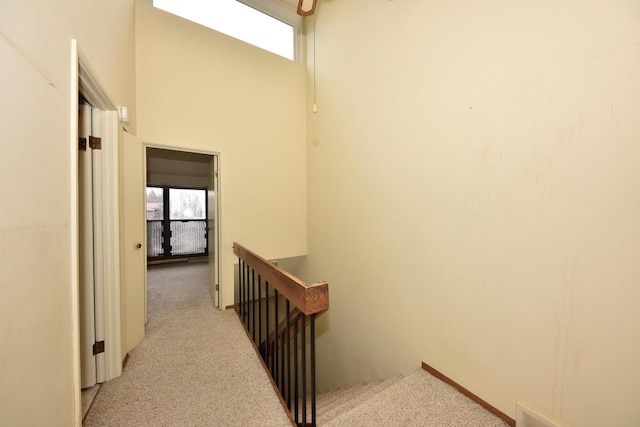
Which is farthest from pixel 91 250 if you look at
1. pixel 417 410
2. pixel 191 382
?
pixel 417 410

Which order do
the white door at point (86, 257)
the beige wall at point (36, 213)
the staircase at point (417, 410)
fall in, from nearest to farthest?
1. the beige wall at point (36, 213)
2. the staircase at point (417, 410)
3. the white door at point (86, 257)

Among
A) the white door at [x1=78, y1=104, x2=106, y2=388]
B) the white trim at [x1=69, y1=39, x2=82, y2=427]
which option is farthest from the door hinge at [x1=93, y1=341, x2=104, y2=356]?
the white trim at [x1=69, y1=39, x2=82, y2=427]

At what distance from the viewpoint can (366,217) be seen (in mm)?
2385

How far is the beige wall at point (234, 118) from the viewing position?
8.36 ft

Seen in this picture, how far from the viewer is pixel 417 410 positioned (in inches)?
55.6

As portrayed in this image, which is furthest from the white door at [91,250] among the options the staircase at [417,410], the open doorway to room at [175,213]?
the open doorway to room at [175,213]

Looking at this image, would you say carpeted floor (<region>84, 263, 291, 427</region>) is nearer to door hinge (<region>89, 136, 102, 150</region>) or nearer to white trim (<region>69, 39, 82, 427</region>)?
white trim (<region>69, 39, 82, 427</region>)

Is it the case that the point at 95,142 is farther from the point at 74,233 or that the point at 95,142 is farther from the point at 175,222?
the point at 175,222

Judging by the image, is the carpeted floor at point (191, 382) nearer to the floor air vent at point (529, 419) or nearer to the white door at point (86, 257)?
the white door at point (86, 257)

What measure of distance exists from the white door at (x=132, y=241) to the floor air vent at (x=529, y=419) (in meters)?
2.74

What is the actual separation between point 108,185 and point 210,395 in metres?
1.63

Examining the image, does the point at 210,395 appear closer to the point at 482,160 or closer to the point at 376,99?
the point at 482,160

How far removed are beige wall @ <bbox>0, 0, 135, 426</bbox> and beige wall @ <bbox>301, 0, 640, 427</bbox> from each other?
2.06 metres

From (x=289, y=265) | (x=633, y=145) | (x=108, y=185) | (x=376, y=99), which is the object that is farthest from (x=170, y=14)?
(x=633, y=145)
